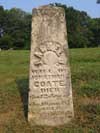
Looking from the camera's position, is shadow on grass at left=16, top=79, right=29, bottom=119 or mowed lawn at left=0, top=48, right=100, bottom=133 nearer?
mowed lawn at left=0, top=48, right=100, bottom=133

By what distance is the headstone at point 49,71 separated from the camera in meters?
8.29

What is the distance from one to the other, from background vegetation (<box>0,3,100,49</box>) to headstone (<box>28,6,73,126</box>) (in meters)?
49.8

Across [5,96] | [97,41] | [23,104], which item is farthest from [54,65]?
[97,41]

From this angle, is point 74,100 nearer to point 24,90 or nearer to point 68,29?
point 24,90

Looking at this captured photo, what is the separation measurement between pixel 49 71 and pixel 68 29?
59825 millimetres

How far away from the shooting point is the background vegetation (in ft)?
200

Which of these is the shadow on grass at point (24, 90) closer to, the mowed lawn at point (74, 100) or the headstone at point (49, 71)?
the mowed lawn at point (74, 100)

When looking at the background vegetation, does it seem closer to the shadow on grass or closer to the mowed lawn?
the mowed lawn

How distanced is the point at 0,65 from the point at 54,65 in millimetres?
8354

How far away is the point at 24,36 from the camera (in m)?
63.1

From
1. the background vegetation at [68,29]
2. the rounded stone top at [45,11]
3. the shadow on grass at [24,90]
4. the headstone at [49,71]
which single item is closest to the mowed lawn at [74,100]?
the shadow on grass at [24,90]

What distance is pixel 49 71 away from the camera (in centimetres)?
833

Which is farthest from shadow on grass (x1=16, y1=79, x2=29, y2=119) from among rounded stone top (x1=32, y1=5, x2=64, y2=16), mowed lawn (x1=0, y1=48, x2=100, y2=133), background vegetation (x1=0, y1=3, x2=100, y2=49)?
background vegetation (x1=0, y1=3, x2=100, y2=49)

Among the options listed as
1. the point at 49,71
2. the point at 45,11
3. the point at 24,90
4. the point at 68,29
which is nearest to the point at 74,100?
the point at 24,90
